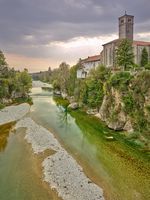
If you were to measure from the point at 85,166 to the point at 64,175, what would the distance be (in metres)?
3.58

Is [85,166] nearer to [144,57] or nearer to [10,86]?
[144,57]

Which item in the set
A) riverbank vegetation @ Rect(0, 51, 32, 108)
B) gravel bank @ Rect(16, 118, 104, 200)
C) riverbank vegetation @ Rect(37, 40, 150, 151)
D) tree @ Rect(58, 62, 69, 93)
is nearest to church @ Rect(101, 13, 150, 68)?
tree @ Rect(58, 62, 69, 93)

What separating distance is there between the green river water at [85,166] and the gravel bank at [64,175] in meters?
0.75

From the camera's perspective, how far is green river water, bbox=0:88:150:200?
811 inches

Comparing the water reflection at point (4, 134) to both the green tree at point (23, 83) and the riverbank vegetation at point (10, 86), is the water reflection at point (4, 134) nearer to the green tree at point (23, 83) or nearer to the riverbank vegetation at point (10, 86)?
the riverbank vegetation at point (10, 86)

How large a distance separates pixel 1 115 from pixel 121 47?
31246 mm

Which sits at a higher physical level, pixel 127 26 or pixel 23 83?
pixel 127 26

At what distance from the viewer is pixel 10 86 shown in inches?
3196

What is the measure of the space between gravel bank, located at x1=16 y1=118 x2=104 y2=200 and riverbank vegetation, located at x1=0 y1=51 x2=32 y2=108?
35.1 metres

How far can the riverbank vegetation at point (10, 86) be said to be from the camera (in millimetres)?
72688

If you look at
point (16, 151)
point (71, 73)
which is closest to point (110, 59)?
point (71, 73)

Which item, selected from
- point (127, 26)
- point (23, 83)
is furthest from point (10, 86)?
point (127, 26)

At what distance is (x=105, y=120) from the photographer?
47.5 metres

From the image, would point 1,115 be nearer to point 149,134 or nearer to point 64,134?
point 64,134
